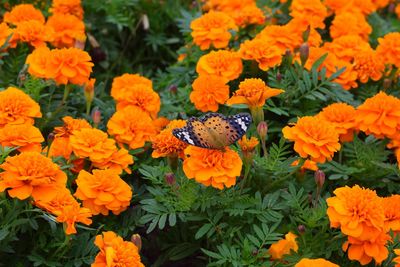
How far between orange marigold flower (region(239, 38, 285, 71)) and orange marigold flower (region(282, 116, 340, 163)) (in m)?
0.55

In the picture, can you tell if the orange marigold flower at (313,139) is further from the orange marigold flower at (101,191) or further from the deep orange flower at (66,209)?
the deep orange flower at (66,209)

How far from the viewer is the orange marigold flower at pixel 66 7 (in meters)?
3.04

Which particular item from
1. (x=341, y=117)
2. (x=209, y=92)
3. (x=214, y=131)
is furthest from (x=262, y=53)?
(x=214, y=131)

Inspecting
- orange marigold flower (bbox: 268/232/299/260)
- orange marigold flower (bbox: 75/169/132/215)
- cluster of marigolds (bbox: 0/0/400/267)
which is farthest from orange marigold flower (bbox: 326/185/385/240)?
orange marigold flower (bbox: 75/169/132/215)

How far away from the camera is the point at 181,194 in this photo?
2.02 meters

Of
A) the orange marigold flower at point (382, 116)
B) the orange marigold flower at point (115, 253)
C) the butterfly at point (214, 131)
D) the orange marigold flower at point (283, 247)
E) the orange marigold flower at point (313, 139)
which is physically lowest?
the orange marigold flower at point (283, 247)

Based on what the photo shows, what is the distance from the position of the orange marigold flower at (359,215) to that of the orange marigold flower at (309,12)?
1.30 m

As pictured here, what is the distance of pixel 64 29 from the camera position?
2900 mm

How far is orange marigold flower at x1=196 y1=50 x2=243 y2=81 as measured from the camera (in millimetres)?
2537

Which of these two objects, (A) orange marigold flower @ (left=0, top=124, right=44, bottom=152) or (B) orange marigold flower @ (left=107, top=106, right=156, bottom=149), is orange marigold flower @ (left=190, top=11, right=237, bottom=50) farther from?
(A) orange marigold flower @ (left=0, top=124, right=44, bottom=152)

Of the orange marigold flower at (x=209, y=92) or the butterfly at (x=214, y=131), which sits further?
the orange marigold flower at (x=209, y=92)

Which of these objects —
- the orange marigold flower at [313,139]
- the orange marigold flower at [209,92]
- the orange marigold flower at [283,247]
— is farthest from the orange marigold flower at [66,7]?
the orange marigold flower at [283,247]

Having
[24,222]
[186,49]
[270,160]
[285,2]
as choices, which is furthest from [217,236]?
[285,2]

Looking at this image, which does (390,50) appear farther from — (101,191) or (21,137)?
(21,137)
